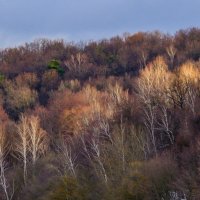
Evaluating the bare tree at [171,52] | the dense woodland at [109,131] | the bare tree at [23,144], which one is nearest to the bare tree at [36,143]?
the dense woodland at [109,131]

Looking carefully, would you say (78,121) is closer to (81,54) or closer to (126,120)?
(126,120)

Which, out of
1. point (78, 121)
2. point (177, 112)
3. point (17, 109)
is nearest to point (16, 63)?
point (17, 109)

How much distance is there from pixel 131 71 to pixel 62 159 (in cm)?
4385

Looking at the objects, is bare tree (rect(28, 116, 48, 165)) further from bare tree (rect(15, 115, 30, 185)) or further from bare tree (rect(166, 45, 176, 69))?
bare tree (rect(166, 45, 176, 69))

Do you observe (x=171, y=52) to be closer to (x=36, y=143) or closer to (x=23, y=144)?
(x=36, y=143)

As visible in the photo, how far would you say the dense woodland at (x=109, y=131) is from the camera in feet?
117

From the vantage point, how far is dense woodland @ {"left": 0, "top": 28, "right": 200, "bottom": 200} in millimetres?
35562

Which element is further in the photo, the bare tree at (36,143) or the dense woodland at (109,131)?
the bare tree at (36,143)

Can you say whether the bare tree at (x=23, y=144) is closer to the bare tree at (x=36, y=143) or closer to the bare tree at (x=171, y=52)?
the bare tree at (x=36, y=143)

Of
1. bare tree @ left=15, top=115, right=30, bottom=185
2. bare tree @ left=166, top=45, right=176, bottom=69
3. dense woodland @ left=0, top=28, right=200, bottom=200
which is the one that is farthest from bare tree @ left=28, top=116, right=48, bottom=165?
bare tree @ left=166, top=45, right=176, bottom=69

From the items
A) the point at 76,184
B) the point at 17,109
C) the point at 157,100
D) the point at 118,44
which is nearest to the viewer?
Answer: the point at 76,184

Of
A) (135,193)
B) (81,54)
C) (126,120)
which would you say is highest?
(81,54)

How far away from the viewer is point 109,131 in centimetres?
4866

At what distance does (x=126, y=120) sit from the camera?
171 feet
